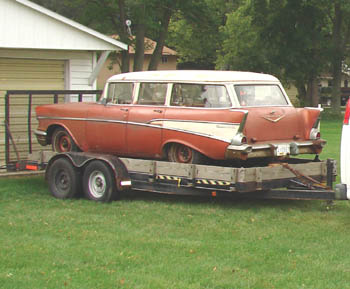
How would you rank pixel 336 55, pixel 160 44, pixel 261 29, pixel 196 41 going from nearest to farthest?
pixel 160 44 → pixel 336 55 → pixel 261 29 → pixel 196 41

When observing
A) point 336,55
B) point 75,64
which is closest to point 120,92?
point 75,64

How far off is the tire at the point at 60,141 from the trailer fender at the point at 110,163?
0.64m

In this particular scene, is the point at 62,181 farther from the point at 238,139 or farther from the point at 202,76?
the point at 238,139

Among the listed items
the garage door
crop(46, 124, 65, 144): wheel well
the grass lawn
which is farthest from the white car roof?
the garage door

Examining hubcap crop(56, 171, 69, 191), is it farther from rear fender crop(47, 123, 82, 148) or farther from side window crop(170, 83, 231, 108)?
side window crop(170, 83, 231, 108)

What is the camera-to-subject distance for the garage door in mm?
13891

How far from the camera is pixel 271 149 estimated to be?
11.0 m

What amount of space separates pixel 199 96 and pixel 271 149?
1396 millimetres

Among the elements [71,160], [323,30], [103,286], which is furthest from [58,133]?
[323,30]

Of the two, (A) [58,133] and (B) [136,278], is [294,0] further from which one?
(B) [136,278]

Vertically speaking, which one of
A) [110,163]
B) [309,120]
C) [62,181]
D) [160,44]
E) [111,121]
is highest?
[160,44]

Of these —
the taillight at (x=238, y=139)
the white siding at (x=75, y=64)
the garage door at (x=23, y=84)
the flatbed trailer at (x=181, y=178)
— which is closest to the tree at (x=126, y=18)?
the white siding at (x=75, y=64)

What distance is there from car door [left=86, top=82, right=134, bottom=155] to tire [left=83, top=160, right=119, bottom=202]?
0.49m

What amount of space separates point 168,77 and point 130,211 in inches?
90.5
